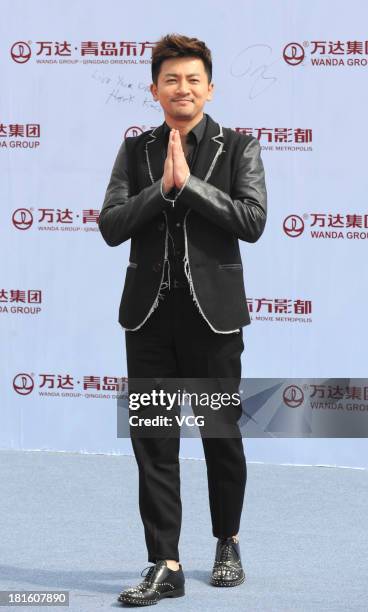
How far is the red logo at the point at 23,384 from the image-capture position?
661cm

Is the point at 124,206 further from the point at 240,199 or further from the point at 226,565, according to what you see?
the point at 226,565

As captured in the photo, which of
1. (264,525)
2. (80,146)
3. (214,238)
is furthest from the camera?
(80,146)

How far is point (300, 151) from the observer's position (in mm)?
6090

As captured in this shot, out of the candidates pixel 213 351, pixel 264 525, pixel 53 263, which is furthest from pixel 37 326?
pixel 213 351

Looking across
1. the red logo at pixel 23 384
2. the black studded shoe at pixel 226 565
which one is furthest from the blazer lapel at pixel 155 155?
the red logo at pixel 23 384

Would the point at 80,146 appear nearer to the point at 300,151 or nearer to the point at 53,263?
the point at 53,263

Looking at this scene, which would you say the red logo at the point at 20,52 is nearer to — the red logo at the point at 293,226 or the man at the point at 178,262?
the red logo at the point at 293,226

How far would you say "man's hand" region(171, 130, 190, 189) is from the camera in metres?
3.93

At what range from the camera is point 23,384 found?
21.7 feet

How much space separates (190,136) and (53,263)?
8.15ft

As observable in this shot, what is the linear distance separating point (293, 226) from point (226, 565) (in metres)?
2.27

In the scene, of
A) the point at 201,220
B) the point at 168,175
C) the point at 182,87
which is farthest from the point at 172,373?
the point at 182,87
